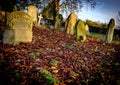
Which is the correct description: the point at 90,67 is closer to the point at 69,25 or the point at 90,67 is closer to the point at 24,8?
the point at 69,25

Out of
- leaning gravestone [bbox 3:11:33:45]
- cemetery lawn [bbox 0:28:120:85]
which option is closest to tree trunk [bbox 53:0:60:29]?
leaning gravestone [bbox 3:11:33:45]

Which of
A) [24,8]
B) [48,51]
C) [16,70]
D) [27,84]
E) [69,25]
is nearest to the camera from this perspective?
[27,84]

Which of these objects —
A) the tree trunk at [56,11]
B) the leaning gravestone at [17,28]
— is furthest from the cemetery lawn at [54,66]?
the tree trunk at [56,11]

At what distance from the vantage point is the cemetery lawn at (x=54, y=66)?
7594 mm

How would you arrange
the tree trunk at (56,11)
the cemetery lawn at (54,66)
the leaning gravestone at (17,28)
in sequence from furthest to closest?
1. the tree trunk at (56,11)
2. the leaning gravestone at (17,28)
3. the cemetery lawn at (54,66)

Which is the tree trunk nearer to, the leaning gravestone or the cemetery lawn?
the leaning gravestone

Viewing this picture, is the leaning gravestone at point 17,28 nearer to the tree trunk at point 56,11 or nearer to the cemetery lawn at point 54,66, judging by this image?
the cemetery lawn at point 54,66

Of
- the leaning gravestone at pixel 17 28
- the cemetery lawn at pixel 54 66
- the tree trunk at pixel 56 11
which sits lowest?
the cemetery lawn at pixel 54 66

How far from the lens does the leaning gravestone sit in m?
11.9

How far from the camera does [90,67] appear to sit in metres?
9.67

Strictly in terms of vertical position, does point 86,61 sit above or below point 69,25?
below

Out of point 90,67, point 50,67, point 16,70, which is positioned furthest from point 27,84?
point 90,67

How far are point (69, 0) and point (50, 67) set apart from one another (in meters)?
17.3

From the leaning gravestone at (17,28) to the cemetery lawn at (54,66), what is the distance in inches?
17.6
